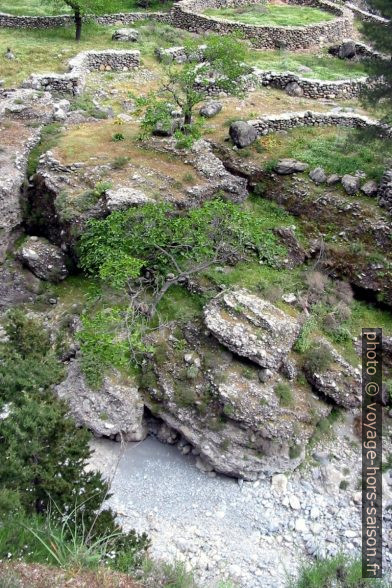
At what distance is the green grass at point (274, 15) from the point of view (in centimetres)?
3875

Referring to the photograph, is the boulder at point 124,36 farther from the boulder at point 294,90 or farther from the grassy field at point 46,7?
the boulder at point 294,90

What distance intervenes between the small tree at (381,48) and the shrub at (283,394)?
39.8ft

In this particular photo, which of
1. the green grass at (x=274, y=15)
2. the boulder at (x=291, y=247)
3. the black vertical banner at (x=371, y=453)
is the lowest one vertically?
the black vertical banner at (x=371, y=453)

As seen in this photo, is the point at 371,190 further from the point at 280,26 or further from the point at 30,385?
the point at 280,26

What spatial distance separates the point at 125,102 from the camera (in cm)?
2919

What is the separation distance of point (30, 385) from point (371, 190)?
→ 1592 centimetres

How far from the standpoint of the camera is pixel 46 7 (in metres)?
40.7

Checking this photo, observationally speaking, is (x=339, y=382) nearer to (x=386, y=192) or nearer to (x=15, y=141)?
(x=386, y=192)

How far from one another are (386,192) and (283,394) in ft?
32.0

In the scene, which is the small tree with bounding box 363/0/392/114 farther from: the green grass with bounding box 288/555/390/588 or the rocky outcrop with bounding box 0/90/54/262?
the green grass with bounding box 288/555/390/588

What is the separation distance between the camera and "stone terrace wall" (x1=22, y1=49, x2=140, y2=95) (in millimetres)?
28859

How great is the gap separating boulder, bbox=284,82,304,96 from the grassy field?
18.6m

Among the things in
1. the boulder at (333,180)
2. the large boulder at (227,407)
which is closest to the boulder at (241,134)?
the boulder at (333,180)

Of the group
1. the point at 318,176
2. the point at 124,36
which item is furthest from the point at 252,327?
the point at 124,36
